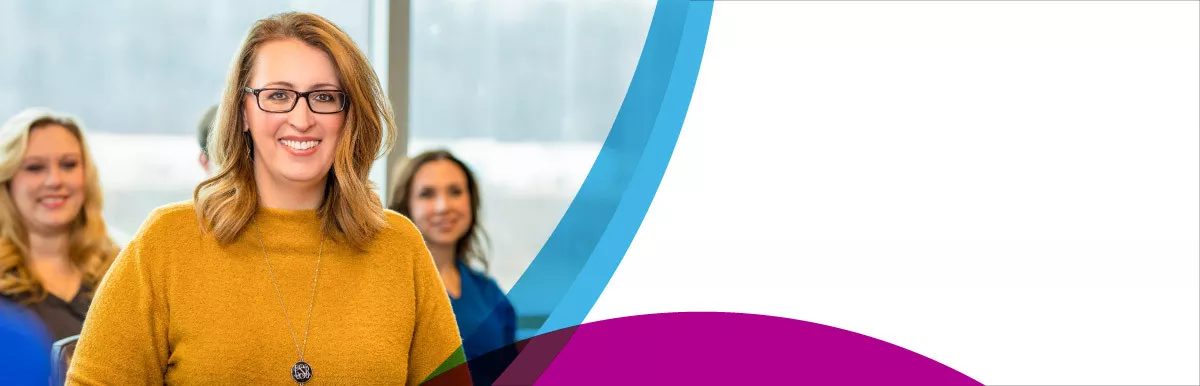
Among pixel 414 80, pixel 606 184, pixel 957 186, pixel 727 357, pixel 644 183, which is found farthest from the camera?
pixel 414 80

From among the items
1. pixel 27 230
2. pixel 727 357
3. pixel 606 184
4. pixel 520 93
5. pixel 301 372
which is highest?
pixel 520 93

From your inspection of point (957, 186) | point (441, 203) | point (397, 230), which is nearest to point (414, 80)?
point (441, 203)

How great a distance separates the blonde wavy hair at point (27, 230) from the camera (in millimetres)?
2682

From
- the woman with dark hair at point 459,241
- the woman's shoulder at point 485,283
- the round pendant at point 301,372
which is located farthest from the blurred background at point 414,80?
the round pendant at point 301,372

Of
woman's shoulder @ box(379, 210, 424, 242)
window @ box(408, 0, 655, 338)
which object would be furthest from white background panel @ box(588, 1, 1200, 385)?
woman's shoulder @ box(379, 210, 424, 242)

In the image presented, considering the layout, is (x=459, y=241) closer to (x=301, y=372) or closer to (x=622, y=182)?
(x=622, y=182)

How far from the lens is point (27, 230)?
2.78 m

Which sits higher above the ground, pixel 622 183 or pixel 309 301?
pixel 622 183

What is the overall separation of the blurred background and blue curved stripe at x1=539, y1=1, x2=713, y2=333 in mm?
1411

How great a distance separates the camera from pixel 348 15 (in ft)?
13.4

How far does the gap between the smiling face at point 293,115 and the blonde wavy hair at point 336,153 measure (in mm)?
12

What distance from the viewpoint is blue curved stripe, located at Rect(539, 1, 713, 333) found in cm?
228

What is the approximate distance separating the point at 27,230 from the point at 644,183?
1.60 m

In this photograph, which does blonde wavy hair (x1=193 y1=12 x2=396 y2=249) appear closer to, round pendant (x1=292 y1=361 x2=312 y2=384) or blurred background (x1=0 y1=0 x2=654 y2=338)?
round pendant (x1=292 y1=361 x2=312 y2=384)
